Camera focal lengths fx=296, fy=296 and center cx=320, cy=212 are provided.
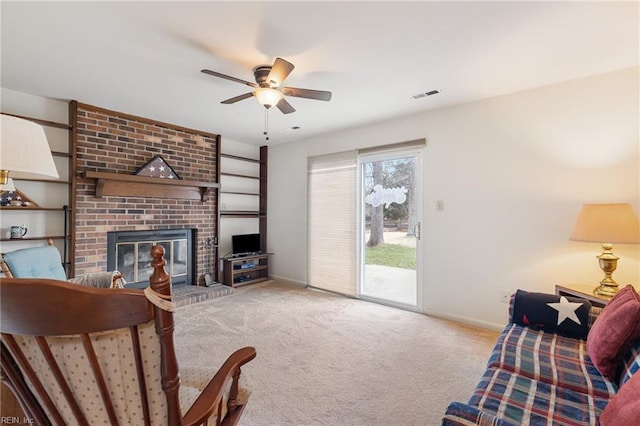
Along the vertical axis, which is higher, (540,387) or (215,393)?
(215,393)

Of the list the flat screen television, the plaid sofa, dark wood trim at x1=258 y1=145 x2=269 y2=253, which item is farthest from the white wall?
the flat screen television

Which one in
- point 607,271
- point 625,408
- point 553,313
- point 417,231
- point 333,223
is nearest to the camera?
point 625,408

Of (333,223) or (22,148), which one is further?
(333,223)

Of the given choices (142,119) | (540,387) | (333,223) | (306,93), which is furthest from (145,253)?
(540,387)

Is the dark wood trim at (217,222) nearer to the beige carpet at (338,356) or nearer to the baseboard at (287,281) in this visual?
the beige carpet at (338,356)

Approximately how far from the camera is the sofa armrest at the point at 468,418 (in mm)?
959

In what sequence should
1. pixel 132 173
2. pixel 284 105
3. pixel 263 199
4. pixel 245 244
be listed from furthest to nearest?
pixel 263 199 → pixel 245 244 → pixel 132 173 → pixel 284 105

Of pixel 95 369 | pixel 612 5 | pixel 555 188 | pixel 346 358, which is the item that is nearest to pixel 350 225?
pixel 346 358

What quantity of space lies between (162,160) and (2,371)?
3.63 meters

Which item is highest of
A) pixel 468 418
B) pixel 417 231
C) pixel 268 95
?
pixel 268 95

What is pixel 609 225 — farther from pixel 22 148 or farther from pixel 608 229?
pixel 22 148

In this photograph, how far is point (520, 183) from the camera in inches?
116

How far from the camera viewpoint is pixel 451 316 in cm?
335

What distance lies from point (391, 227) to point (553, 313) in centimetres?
212
